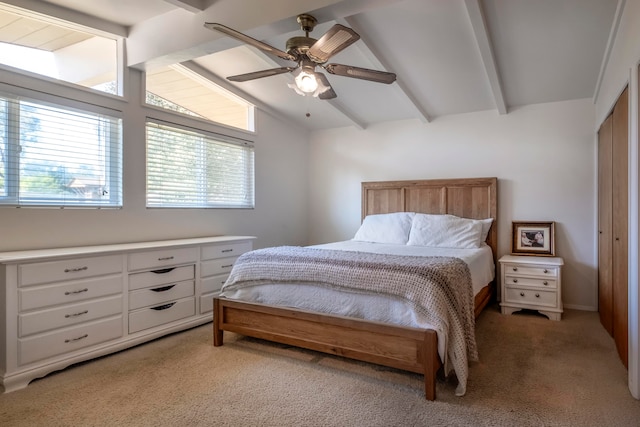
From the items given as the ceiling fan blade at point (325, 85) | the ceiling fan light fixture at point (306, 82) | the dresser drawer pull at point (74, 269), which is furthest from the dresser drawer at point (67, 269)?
the ceiling fan blade at point (325, 85)

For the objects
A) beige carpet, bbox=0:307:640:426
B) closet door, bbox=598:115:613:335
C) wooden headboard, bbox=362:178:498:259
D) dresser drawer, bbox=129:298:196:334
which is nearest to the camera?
beige carpet, bbox=0:307:640:426

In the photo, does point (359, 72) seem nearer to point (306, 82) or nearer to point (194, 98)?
Result: point (306, 82)

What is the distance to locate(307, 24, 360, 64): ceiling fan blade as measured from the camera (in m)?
2.08

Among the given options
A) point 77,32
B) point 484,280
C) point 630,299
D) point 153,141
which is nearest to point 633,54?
point 630,299

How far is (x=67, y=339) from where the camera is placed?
2.48 meters

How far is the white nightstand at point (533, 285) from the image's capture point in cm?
357

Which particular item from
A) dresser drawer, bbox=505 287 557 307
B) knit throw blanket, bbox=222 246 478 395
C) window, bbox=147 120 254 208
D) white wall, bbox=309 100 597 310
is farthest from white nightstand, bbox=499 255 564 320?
window, bbox=147 120 254 208

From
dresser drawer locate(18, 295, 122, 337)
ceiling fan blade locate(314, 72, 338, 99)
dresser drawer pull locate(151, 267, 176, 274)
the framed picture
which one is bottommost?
dresser drawer locate(18, 295, 122, 337)

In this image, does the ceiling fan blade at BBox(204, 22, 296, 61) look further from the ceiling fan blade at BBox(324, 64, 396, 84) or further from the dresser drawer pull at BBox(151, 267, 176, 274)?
the dresser drawer pull at BBox(151, 267, 176, 274)

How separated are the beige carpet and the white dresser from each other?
0.14 m

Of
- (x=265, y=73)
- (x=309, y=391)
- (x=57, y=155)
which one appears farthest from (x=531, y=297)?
(x=57, y=155)

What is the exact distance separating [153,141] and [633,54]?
12.3ft

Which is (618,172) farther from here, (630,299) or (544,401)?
(544,401)

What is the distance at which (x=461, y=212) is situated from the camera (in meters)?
4.44
